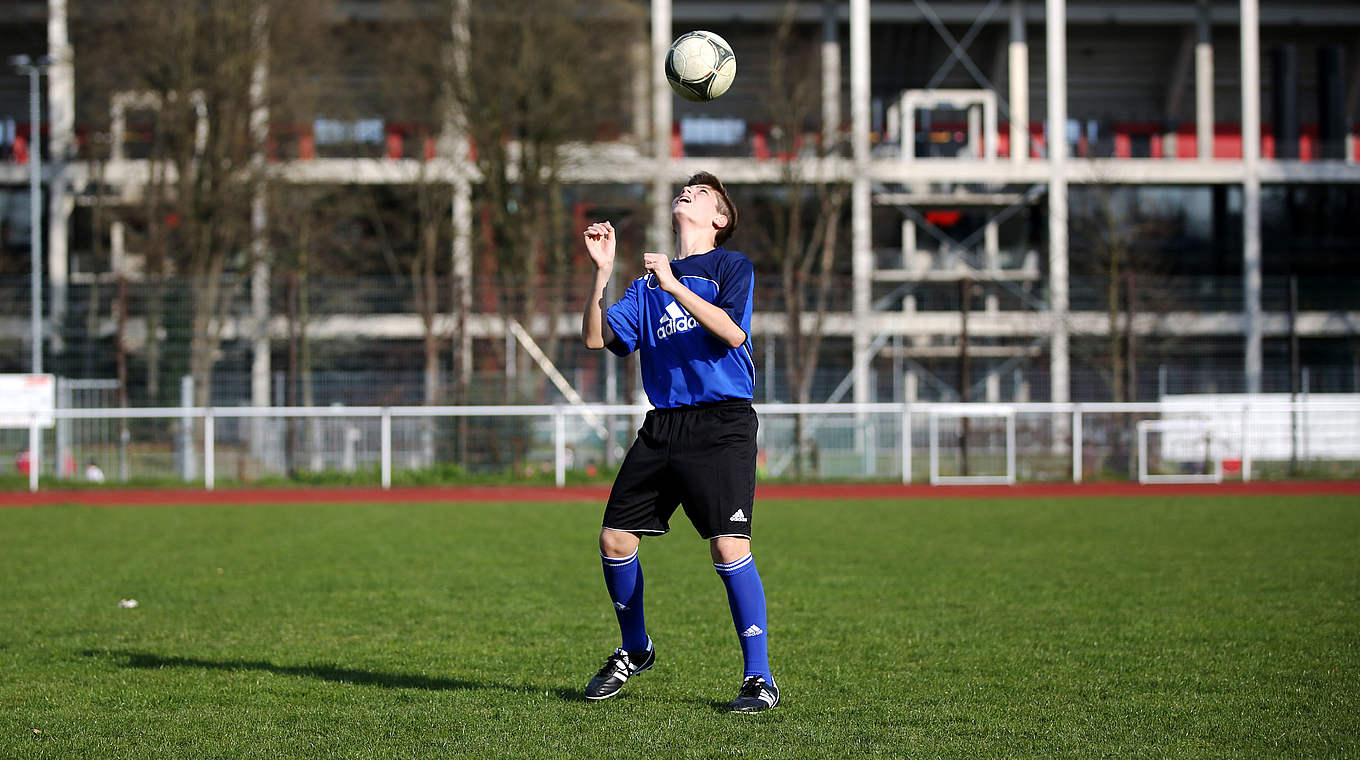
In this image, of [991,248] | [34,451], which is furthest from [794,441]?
[991,248]

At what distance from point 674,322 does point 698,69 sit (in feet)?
4.58

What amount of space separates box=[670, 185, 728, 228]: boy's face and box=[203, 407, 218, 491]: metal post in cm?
1695

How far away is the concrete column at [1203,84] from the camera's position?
3597 cm

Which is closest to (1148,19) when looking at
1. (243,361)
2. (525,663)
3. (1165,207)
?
(1165,207)

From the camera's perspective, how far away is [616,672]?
5.09 m

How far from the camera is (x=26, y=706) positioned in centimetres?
502

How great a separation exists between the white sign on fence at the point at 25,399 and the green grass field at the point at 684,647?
929 cm

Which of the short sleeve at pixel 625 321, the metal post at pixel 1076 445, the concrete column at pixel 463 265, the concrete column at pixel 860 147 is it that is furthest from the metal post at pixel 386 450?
the short sleeve at pixel 625 321

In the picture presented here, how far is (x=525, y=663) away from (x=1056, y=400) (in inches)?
692

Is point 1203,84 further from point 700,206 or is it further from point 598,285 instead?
point 598,285

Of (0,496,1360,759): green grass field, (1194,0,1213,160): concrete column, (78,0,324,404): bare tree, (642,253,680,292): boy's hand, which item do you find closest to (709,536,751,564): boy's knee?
(0,496,1360,759): green grass field

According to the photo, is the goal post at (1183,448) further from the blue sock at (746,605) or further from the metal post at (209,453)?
the blue sock at (746,605)

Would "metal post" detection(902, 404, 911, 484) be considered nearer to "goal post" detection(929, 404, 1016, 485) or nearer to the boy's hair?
"goal post" detection(929, 404, 1016, 485)

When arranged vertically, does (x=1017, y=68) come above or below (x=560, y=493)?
above
